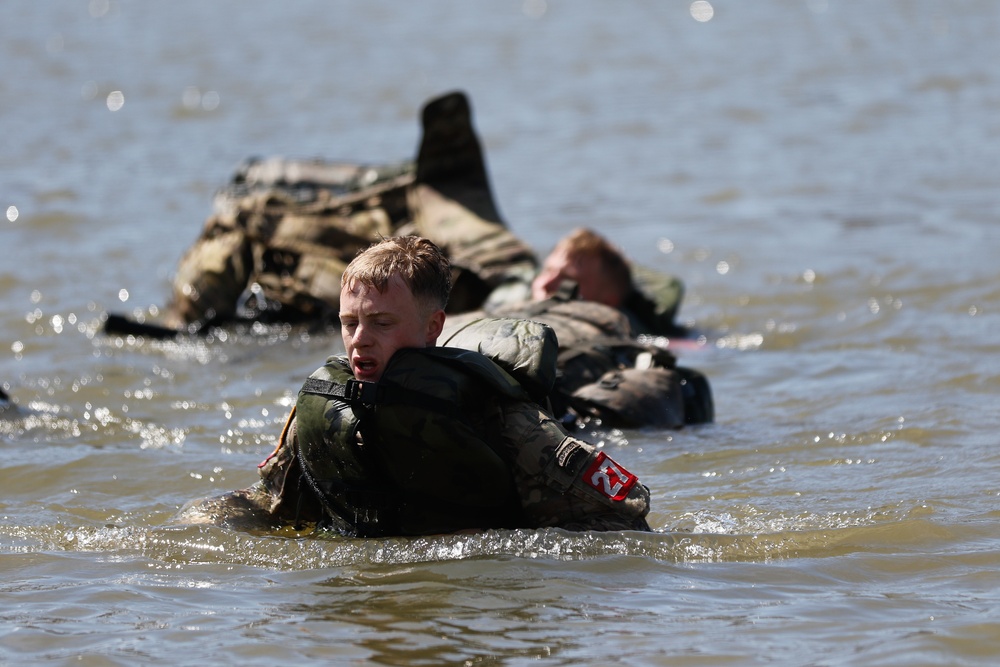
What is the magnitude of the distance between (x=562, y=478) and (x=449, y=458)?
0.36m

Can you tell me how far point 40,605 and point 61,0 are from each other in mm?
30930

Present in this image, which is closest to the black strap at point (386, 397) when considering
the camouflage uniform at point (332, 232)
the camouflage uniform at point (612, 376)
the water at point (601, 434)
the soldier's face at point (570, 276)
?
the water at point (601, 434)

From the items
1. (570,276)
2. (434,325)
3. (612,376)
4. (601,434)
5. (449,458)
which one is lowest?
(601,434)

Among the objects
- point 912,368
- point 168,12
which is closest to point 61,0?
point 168,12

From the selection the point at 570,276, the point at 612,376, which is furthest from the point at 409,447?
the point at 570,276

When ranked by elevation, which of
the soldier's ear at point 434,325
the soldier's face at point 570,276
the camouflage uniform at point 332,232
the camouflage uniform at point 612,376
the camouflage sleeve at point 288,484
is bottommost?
the camouflage sleeve at point 288,484

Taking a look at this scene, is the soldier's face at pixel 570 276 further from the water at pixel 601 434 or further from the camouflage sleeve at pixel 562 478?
the camouflage sleeve at pixel 562 478

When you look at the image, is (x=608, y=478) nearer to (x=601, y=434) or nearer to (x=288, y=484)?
(x=288, y=484)

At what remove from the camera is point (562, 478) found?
4.64 m

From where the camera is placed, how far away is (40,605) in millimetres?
4520

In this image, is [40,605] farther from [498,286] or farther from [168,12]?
[168,12]

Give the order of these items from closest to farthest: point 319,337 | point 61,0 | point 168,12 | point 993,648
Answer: point 993,648 → point 319,337 → point 168,12 → point 61,0

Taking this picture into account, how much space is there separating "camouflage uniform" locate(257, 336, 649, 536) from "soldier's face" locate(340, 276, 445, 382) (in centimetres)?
5

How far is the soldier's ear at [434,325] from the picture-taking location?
470 cm
